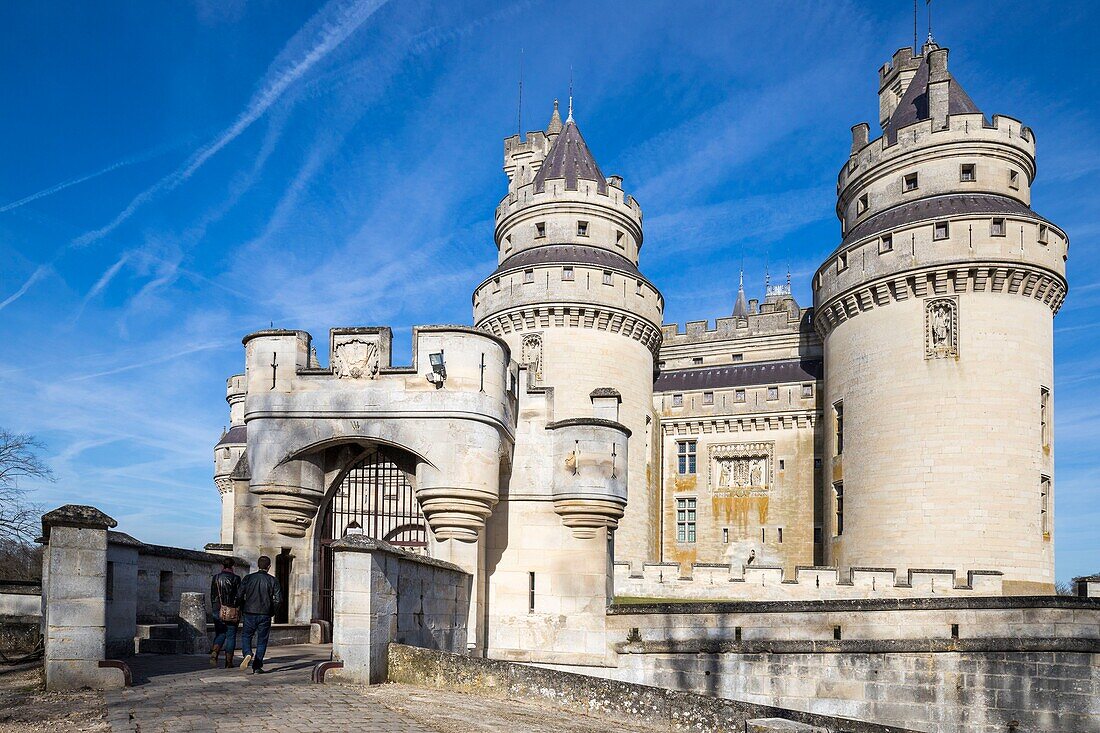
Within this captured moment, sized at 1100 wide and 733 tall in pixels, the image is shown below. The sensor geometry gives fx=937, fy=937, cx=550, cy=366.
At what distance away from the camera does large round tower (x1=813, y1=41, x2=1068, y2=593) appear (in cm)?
2861

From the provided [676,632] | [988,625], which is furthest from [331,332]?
[988,625]

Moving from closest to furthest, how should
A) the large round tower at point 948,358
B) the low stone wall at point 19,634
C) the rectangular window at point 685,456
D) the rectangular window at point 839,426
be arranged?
the low stone wall at point 19,634
the large round tower at point 948,358
the rectangular window at point 839,426
the rectangular window at point 685,456

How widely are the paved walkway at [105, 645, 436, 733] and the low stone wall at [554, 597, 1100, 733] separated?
8.21 m

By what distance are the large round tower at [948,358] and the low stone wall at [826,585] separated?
160cm

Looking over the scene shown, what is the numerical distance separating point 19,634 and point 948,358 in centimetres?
2639

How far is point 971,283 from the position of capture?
2981 centimetres

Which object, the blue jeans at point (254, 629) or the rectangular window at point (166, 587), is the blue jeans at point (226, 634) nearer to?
the blue jeans at point (254, 629)

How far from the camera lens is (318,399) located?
48.4 ft

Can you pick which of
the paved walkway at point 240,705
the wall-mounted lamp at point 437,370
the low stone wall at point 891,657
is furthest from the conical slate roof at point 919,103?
the paved walkway at point 240,705

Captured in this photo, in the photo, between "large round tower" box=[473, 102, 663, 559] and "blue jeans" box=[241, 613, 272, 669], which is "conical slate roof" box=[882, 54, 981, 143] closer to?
"large round tower" box=[473, 102, 663, 559]

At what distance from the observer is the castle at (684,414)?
585 inches

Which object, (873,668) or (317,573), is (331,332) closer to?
(317,573)

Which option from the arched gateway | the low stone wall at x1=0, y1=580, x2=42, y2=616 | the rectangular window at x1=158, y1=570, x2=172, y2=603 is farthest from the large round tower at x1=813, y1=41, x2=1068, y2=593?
the low stone wall at x1=0, y1=580, x2=42, y2=616

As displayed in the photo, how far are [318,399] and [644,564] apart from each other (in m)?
16.3
